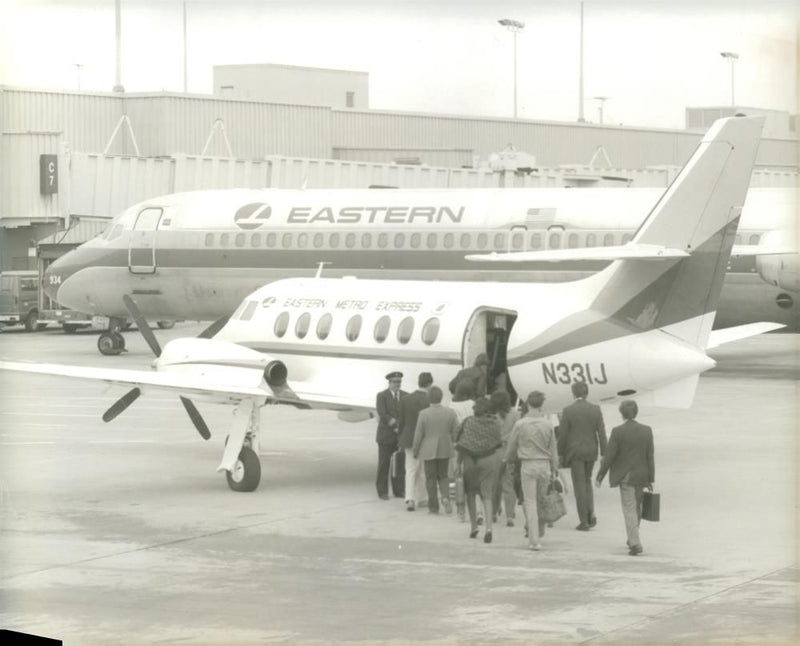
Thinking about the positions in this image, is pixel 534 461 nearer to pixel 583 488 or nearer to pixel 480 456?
pixel 480 456

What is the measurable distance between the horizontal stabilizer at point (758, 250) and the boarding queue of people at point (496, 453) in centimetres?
1386

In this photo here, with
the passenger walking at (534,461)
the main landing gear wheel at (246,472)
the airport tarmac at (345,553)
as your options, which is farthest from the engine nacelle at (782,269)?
the passenger walking at (534,461)

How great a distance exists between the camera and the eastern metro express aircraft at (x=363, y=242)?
3444 cm

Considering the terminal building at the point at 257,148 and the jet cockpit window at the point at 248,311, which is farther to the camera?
the terminal building at the point at 257,148

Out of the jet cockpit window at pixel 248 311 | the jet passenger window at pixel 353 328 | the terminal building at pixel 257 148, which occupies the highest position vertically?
the terminal building at pixel 257 148

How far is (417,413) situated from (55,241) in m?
37.9

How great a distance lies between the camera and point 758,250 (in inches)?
1304

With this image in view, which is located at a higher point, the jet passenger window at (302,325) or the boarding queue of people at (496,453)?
the jet passenger window at (302,325)

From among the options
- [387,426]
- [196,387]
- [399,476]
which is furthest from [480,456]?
[196,387]

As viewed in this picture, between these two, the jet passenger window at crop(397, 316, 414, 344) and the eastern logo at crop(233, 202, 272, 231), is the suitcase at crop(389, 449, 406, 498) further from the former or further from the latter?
the eastern logo at crop(233, 202, 272, 231)

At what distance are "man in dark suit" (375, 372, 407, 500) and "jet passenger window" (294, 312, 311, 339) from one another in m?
3.03

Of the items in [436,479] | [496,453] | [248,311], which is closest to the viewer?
[496,453]

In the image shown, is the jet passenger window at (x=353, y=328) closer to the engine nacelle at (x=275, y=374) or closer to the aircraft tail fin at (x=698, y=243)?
the engine nacelle at (x=275, y=374)

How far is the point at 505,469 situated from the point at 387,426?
8.21 feet
